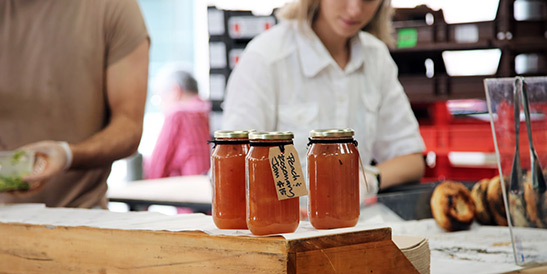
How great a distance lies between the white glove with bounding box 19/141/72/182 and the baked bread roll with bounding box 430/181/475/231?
126 centimetres

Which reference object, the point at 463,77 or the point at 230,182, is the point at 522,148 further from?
the point at 463,77

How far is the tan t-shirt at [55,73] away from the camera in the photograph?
219cm

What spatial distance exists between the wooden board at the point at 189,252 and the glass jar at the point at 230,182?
7 cm

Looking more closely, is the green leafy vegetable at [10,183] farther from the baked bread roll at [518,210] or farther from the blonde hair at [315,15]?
the baked bread roll at [518,210]

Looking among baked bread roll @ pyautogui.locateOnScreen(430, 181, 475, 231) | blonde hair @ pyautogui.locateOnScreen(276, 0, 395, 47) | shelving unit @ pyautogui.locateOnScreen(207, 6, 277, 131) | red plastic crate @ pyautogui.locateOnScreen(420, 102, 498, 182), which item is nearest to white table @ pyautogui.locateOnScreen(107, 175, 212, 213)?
blonde hair @ pyautogui.locateOnScreen(276, 0, 395, 47)

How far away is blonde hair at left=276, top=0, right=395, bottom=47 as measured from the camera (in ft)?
8.77

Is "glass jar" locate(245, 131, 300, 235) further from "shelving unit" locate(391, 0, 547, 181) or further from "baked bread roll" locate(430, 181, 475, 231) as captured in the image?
"shelving unit" locate(391, 0, 547, 181)

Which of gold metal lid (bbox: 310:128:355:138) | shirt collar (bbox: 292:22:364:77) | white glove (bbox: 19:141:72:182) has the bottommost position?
white glove (bbox: 19:141:72:182)

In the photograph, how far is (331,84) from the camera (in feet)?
9.14

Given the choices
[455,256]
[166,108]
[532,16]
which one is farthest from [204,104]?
[455,256]

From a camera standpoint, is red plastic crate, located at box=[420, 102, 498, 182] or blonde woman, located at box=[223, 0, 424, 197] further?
red plastic crate, located at box=[420, 102, 498, 182]

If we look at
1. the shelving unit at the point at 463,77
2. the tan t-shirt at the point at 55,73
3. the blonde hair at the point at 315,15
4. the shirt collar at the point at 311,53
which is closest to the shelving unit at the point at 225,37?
the shelving unit at the point at 463,77

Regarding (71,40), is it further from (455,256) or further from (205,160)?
(205,160)

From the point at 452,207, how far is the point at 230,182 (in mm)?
1169
